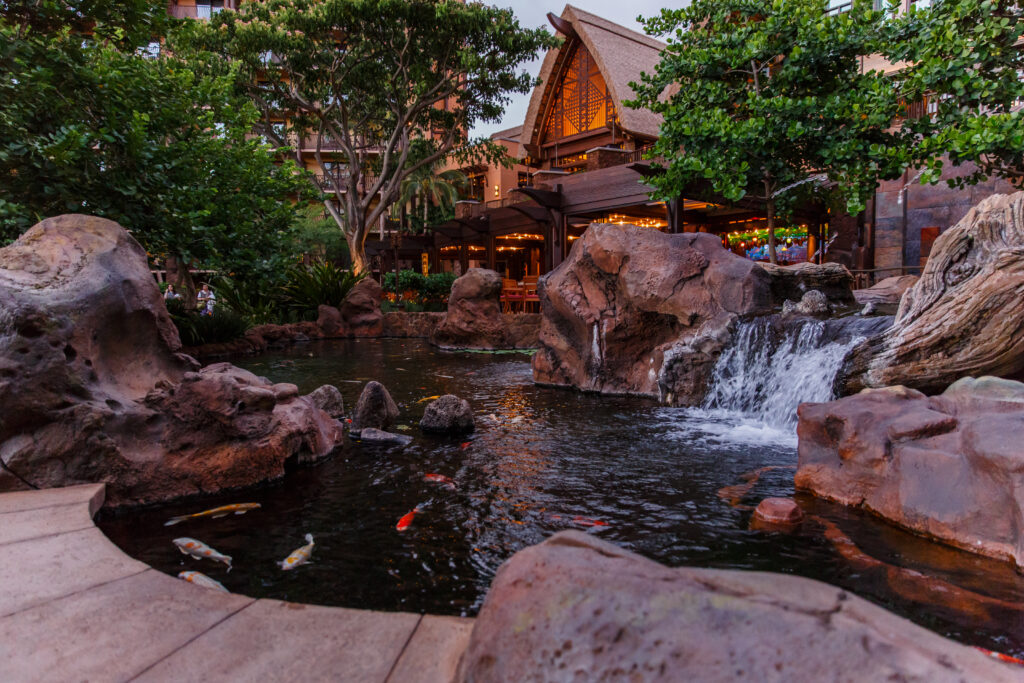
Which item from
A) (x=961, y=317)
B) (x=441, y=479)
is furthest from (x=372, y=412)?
(x=961, y=317)

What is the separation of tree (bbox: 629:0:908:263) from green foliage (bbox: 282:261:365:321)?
11.3 meters

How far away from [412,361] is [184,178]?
544 cm

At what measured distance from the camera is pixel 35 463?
11.7 feet

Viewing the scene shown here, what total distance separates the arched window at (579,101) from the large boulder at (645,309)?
16310 mm

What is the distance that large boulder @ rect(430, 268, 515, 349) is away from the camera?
51.5 feet

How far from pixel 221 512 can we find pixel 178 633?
6.55 feet

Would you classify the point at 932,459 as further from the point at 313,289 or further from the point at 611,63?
the point at 611,63

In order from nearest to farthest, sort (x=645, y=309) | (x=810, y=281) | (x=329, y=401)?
(x=329, y=401) < (x=645, y=309) < (x=810, y=281)

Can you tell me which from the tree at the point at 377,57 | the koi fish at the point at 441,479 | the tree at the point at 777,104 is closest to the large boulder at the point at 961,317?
the koi fish at the point at 441,479

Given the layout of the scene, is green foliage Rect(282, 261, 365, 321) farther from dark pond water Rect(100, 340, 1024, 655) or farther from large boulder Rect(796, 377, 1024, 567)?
large boulder Rect(796, 377, 1024, 567)

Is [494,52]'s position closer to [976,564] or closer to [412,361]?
[412,361]

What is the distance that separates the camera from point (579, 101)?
24.4 meters

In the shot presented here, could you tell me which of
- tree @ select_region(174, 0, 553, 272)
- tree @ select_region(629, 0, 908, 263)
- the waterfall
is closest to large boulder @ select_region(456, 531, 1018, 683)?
the waterfall

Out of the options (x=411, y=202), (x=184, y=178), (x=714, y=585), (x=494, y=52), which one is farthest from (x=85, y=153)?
(x=411, y=202)
